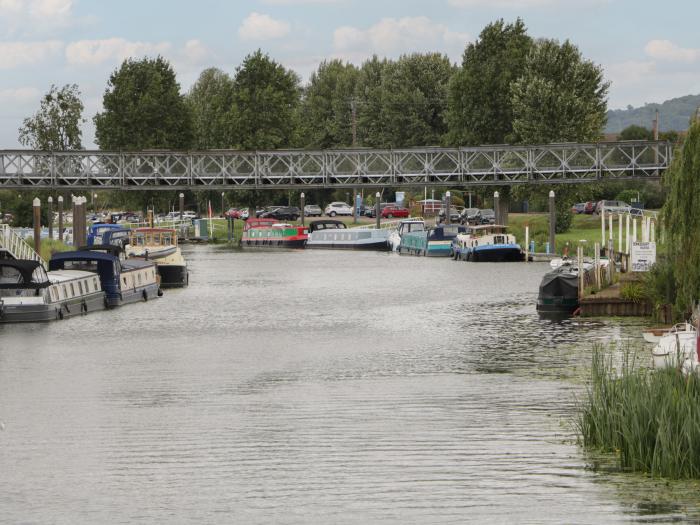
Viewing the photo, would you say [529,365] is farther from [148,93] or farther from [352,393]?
[148,93]

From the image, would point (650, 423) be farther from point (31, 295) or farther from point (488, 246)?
point (488, 246)

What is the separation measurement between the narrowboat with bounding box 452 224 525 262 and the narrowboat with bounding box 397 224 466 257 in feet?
13.7

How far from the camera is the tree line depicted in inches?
4734

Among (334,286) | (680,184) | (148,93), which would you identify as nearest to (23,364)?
(680,184)

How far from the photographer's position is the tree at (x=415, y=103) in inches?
6107

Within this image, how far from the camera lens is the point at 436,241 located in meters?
113

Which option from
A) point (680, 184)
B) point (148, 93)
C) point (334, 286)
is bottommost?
point (334, 286)

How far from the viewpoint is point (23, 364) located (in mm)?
44750

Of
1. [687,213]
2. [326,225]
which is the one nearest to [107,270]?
[687,213]

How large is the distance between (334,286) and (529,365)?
129ft

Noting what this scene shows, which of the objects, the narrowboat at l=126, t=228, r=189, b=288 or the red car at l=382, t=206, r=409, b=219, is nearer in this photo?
the narrowboat at l=126, t=228, r=189, b=288

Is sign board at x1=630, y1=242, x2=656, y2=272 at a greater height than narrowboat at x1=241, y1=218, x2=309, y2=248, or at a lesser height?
greater

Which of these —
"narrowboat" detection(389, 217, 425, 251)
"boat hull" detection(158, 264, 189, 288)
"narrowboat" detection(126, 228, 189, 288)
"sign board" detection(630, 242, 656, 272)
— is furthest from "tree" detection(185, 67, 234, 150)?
"sign board" detection(630, 242, 656, 272)

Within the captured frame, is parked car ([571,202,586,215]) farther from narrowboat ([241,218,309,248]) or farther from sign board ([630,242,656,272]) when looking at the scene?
sign board ([630,242,656,272])
